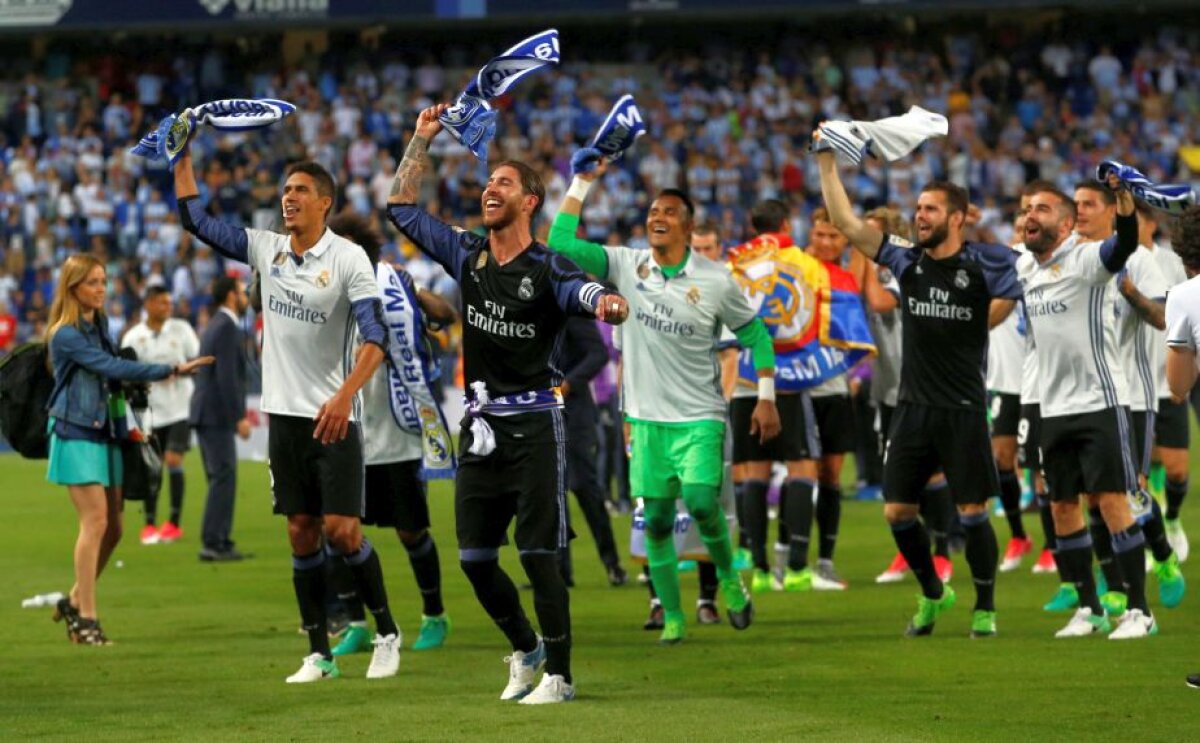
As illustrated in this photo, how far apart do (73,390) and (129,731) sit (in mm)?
3636

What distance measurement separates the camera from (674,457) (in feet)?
36.0

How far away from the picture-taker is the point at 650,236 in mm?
11078

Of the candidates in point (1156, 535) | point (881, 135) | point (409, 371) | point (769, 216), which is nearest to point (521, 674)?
point (409, 371)

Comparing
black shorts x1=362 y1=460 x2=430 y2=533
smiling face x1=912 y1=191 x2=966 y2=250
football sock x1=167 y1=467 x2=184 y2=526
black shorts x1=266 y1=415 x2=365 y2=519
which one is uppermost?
smiling face x1=912 y1=191 x2=966 y2=250

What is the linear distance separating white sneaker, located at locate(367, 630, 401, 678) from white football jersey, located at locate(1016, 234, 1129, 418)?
371 cm

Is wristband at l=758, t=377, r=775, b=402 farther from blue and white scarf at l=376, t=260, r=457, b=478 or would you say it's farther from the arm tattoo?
the arm tattoo

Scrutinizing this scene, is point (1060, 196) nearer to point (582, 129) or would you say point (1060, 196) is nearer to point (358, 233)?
point (358, 233)

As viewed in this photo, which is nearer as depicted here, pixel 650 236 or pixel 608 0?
pixel 650 236

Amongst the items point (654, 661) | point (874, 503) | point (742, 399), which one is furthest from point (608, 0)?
point (654, 661)

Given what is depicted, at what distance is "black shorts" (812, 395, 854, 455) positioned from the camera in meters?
13.9

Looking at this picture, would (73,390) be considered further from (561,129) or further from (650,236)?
(561,129)

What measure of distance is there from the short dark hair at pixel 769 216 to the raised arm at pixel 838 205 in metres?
2.70

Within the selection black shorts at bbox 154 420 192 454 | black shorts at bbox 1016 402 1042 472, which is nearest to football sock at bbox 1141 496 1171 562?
black shorts at bbox 1016 402 1042 472

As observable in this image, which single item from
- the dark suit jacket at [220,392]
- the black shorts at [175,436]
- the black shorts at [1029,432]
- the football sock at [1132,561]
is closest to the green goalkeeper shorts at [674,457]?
the football sock at [1132,561]
